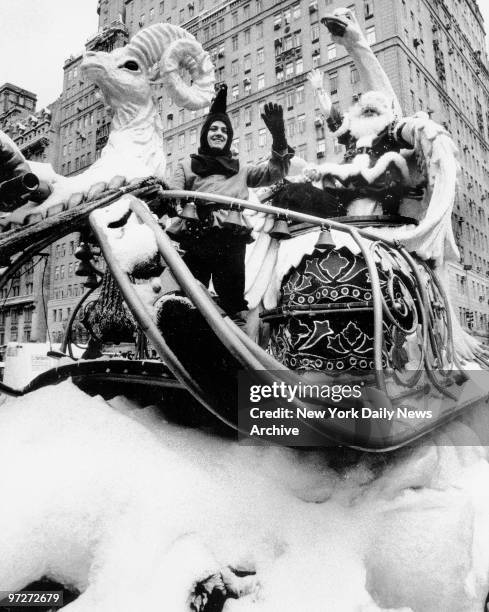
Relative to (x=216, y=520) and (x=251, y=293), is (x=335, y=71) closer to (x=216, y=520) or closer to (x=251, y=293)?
(x=251, y=293)

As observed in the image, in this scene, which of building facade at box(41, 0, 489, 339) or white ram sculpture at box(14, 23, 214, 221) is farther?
building facade at box(41, 0, 489, 339)

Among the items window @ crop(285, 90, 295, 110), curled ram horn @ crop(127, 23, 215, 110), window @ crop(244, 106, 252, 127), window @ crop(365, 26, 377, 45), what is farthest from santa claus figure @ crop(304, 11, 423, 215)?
window @ crop(365, 26, 377, 45)

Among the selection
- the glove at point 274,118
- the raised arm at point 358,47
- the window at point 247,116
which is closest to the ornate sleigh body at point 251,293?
the glove at point 274,118

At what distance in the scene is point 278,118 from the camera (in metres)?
1.90

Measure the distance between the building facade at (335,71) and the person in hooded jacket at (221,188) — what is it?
A: 56.8 ft

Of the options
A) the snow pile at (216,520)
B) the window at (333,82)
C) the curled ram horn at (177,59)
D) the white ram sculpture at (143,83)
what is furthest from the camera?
the window at (333,82)

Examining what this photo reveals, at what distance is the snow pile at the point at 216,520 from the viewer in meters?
1.30

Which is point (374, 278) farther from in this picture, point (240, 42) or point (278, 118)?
point (240, 42)

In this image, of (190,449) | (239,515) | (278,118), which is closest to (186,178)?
(278,118)

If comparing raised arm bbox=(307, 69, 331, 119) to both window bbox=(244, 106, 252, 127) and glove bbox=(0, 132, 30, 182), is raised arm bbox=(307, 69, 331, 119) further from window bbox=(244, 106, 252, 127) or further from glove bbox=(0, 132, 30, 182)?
window bbox=(244, 106, 252, 127)

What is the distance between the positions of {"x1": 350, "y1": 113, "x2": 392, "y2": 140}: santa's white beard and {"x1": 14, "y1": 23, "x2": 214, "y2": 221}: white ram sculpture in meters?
1.11

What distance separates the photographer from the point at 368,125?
128 inches

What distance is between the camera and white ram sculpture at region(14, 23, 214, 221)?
243 centimetres

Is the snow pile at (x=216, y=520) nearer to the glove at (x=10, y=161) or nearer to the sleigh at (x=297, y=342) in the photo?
the sleigh at (x=297, y=342)
